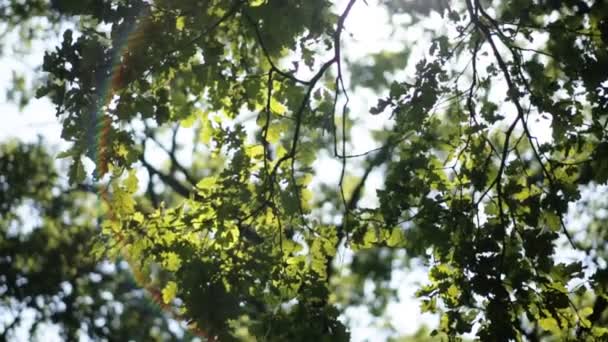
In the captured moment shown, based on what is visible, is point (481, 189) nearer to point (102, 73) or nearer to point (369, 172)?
point (102, 73)

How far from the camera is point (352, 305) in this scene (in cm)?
1577

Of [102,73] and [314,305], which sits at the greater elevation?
[102,73]

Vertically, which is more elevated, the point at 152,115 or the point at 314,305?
the point at 152,115

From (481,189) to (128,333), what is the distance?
34.0 feet

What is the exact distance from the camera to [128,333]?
13.7 metres

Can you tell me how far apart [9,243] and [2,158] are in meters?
1.63

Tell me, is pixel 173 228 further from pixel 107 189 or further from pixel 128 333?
pixel 128 333

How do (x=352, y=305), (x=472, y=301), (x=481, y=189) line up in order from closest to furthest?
(x=472, y=301) < (x=481, y=189) < (x=352, y=305)

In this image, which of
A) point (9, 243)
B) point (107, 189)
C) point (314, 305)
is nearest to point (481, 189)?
point (314, 305)

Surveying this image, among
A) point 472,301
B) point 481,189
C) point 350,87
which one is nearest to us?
point 472,301

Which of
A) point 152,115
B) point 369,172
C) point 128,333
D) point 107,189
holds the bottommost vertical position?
point 107,189

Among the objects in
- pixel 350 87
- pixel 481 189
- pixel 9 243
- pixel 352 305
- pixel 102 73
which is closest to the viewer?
pixel 102 73

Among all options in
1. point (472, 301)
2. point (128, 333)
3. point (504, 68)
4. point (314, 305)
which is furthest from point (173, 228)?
point (128, 333)

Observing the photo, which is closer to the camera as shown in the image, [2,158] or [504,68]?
[504,68]
